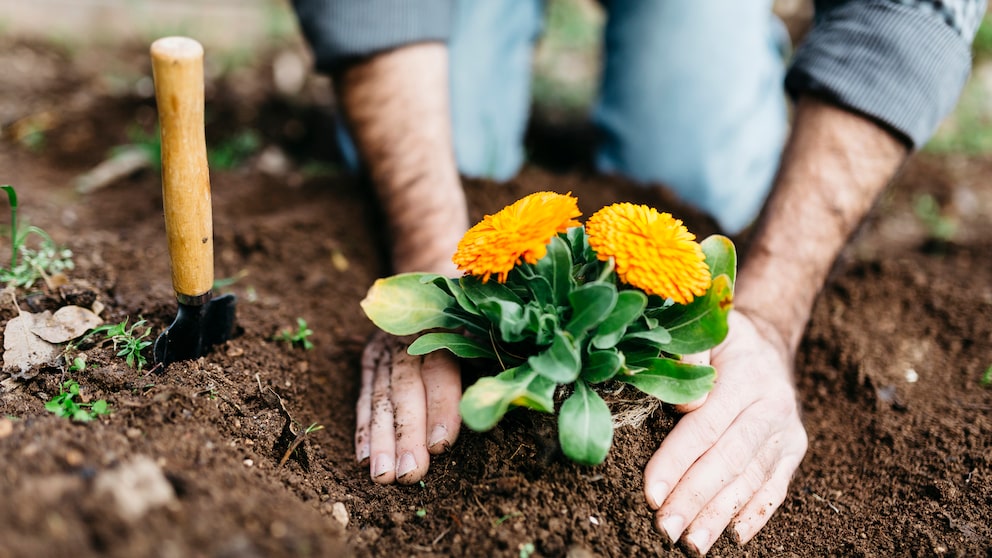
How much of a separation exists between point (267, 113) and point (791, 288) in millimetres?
2729

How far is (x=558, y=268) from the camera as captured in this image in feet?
5.20

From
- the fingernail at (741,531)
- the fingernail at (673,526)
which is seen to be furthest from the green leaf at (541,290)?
the fingernail at (741,531)

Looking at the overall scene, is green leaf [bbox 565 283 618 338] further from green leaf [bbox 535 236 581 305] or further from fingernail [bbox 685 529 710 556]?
fingernail [bbox 685 529 710 556]

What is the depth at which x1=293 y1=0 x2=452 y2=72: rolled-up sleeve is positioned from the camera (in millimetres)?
2490

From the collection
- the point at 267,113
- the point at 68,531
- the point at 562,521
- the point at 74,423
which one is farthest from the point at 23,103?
the point at 562,521

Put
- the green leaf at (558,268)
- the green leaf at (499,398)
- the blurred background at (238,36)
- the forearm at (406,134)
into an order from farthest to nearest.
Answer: the blurred background at (238,36) < the forearm at (406,134) < the green leaf at (558,268) < the green leaf at (499,398)

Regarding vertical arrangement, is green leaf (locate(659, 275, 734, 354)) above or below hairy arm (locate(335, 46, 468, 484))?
above

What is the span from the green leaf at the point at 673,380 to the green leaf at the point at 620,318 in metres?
A: 0.13

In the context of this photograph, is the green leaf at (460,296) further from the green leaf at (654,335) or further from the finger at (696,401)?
the finger at (696,401)

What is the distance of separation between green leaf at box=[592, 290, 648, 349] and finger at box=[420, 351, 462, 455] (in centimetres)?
42

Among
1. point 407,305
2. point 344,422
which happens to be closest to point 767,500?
point 407,305

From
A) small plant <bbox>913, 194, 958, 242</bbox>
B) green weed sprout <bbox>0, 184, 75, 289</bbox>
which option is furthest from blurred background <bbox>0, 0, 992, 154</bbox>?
green weed sprout <bbox>0, 184, 75, 289</bbox>

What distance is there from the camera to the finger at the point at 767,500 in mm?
1720

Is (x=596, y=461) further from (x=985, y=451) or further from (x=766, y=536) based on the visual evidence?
(x=985, y=451)
